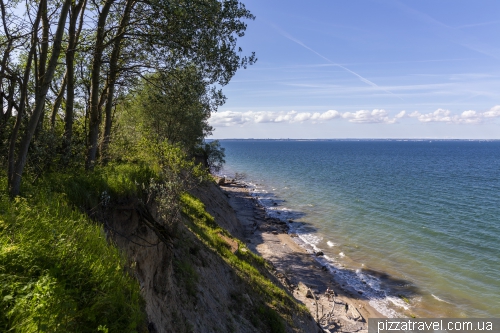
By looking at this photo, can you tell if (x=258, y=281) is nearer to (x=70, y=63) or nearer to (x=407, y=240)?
(x=70, y=63)

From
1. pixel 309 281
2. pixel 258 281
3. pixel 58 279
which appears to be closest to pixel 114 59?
pixel 58 279

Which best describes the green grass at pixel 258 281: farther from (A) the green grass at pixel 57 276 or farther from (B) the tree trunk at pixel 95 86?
(A) the green grass at pixel 57 276

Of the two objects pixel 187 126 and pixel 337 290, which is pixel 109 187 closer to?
pixel 337 290

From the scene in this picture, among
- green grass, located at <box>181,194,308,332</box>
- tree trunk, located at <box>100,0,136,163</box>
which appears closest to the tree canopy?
tree trunk, located at <box>100,0,136,163</box>

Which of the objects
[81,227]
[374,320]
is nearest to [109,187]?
[81,227]

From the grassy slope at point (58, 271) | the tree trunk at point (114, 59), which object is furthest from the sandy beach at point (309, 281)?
the grassy slope at point (58, 271)

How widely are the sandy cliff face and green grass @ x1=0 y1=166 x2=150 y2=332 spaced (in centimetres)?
103

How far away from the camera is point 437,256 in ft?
96.6

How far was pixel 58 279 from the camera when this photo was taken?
13.9ft

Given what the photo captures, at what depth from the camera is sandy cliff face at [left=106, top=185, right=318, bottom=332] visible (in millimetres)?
8386

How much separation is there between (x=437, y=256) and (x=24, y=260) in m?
33.2

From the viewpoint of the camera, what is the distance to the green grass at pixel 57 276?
3.59 m

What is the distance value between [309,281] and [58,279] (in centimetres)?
2349

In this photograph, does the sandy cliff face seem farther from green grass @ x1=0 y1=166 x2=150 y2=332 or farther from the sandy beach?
the sandy beach
